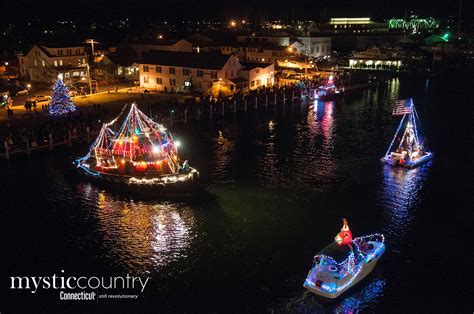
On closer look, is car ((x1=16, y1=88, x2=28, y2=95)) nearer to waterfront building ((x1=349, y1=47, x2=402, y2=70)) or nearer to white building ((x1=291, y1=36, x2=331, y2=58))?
white building ((x1=291, y1=36, x2=331, y2=58))

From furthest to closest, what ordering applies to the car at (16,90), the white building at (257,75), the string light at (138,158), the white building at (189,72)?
the white building at (257,75), the white building at (189,72), the car at (16,90), the string light at (138,158)

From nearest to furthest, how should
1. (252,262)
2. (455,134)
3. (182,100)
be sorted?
(252,262) → (455,134) → (182,100)

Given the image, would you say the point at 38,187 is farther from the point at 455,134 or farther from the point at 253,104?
the point at 455,134

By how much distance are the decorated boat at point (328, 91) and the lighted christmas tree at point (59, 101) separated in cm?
3680

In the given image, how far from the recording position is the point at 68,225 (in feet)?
90.2

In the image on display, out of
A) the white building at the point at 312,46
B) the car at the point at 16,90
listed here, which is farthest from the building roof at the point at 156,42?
the car at the point at 16,90

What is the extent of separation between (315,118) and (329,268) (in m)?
36.7

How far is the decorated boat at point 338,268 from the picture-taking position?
814 inches

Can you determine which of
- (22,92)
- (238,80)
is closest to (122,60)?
(22,92)

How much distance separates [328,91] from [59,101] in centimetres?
4052

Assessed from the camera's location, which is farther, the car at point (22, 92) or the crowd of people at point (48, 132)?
the car at point (22, 92)

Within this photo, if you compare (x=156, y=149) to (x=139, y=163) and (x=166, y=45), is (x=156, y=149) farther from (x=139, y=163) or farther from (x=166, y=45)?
(x=166, y=45)

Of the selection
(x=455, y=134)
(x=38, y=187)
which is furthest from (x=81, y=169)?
(x=455, y=134)

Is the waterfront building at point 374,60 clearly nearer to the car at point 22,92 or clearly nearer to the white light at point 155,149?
the car at point 22,92
